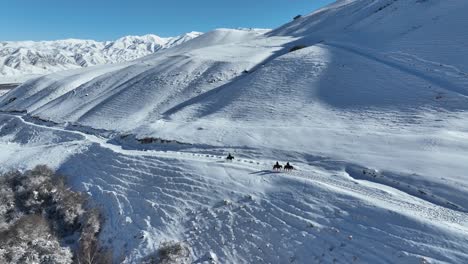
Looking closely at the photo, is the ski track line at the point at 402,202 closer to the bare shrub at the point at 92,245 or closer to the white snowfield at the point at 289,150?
the white snowfield at the point at 289,150

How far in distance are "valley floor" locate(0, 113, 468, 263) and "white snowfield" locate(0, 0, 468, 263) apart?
0.27ft

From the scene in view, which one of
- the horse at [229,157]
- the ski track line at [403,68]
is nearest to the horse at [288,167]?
the horse at [229,157]

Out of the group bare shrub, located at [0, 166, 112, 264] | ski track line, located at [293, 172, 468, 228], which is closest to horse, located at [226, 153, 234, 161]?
ski track line, located at [293, 172, 468, 228]

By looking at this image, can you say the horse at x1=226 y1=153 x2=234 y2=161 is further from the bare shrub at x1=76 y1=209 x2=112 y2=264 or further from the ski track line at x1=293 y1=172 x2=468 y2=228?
the bare shrub at x1=76 y1=209 x2=112 y2=264

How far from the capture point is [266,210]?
68.7ft

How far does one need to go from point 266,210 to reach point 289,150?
26.6 feet

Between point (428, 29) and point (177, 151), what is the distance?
41.2 metres

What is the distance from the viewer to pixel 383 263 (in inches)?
636

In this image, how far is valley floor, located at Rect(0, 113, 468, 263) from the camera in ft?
56.7

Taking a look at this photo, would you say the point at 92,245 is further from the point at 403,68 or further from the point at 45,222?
the point at 403,68

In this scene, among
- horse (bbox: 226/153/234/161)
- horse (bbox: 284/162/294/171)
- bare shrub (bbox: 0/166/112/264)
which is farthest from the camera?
horse (bbox: 226/153/234/161)

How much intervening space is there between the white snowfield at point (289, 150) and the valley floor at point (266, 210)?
0.08 metres

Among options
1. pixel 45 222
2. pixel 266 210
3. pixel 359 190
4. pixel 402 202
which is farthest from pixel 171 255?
pixel 402 202

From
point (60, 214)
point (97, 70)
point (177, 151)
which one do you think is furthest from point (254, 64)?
point (97, 70)
